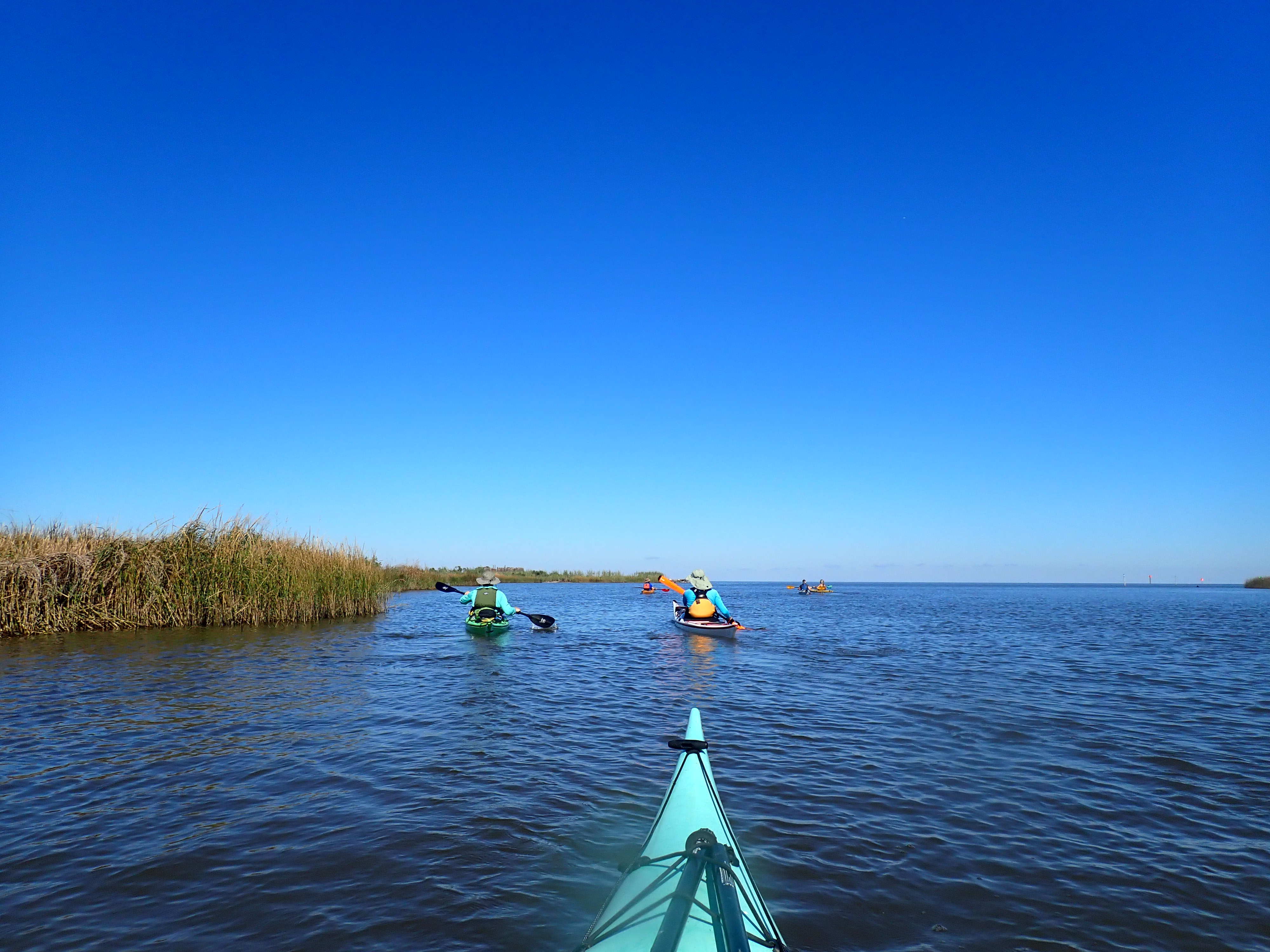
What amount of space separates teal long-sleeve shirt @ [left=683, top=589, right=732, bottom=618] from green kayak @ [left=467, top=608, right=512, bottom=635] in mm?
7353

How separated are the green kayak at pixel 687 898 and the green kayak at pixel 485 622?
1853 cm

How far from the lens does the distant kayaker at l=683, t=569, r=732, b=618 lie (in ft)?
82.9

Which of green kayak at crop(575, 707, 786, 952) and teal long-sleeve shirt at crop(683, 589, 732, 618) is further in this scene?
teal long-sleeve shirt at crop(683, 589, 732, 618)

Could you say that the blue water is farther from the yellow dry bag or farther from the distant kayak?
the yellow dry bag

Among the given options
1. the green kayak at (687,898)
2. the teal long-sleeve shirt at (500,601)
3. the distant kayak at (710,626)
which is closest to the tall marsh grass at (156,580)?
the teal long-sleeve shirt at (500,601)

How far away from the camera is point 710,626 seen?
80.3ft

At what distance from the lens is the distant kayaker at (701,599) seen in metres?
25.3

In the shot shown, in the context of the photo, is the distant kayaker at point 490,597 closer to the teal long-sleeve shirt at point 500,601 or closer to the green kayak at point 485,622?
the teal long-sleeve shirt at point 500,601

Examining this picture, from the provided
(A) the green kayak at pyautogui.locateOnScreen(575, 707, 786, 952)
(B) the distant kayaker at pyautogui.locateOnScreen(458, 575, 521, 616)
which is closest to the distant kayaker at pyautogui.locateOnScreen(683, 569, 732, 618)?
(B) the distant kayaker at pyautogui.locateOnScreen(458, 575, 521, 616)

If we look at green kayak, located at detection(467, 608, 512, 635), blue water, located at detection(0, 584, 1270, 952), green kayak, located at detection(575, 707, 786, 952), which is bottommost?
blue water, located at detection(0, 584, 1270, 952)

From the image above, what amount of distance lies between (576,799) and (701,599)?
722 inches

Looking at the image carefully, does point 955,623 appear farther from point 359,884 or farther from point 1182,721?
point 359,884

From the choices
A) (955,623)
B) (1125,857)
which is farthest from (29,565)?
(955,623)

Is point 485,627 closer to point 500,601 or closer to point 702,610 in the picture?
point 500,601
